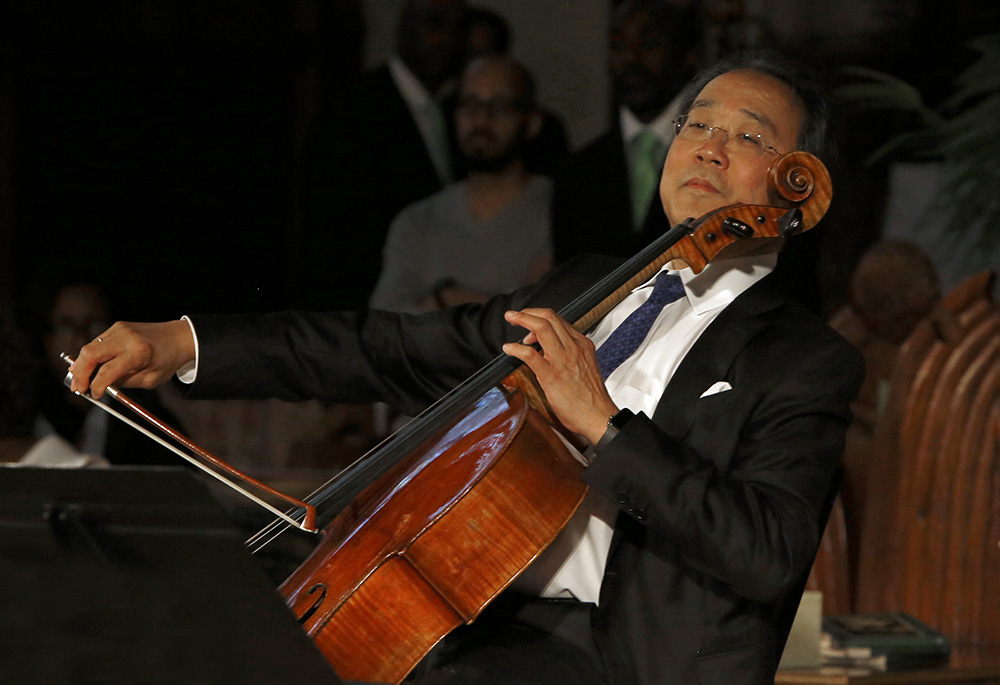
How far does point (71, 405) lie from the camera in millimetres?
4180

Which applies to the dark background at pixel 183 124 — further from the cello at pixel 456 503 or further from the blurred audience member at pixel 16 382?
the cello at pixel 456 503

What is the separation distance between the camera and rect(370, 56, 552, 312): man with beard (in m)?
4.07

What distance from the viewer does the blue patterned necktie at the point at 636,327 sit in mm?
1773

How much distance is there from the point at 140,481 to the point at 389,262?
10.5ft

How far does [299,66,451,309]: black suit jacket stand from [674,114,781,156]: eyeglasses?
2.40m

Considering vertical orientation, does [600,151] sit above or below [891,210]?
above

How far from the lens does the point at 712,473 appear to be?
1.47m

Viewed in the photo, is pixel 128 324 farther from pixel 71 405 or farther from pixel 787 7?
pixel 787 7

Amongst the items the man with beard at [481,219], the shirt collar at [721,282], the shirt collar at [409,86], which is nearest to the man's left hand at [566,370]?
the shirt collar at [721,282]

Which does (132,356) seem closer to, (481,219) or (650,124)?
(481,219)

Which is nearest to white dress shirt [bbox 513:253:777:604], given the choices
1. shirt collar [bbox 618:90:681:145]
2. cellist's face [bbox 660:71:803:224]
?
cellist's face [bbox 660:71:803:224]

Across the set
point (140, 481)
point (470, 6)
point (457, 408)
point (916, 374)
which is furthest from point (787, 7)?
point (140, 481)

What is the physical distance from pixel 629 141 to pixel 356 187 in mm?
1058

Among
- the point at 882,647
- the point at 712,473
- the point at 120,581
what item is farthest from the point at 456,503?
the point at 882,647
